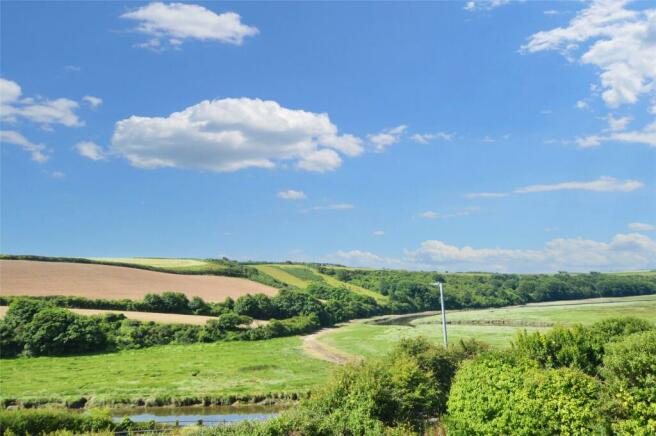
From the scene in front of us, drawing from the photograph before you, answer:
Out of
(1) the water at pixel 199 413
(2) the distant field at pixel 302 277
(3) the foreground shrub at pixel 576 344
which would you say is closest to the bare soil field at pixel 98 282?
(2) the distant field at pixel 302 277

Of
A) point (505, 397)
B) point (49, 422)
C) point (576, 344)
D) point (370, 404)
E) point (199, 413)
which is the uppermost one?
point (576, 344)

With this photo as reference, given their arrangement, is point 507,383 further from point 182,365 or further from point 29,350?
point 29,350

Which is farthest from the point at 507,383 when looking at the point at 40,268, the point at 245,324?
the point at 40,268

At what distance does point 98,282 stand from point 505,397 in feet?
292

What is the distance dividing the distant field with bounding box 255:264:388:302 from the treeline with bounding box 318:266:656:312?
5.71m

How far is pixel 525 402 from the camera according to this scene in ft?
58.7

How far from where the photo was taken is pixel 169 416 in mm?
38375

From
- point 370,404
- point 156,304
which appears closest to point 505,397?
point 370,404

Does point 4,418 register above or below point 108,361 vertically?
above

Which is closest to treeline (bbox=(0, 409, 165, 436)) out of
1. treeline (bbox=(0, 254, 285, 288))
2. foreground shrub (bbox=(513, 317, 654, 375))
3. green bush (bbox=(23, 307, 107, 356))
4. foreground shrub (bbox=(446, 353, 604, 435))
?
foreground shrub (bbox=(446, 353, 604, 435))

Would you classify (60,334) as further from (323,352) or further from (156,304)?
(323,352)

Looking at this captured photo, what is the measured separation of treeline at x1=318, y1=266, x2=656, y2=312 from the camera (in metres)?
148

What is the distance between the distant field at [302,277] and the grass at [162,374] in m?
87.0

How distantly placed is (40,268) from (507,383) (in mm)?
94039
